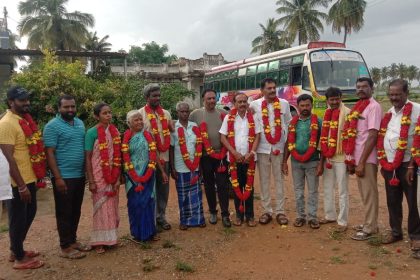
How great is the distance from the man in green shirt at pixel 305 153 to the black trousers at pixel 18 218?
330 centimetres

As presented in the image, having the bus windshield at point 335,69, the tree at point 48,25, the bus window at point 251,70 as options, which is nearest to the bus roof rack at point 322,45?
the bus windshield at point 335,69

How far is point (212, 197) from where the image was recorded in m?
5.26

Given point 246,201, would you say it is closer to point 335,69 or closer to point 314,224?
point 314,224

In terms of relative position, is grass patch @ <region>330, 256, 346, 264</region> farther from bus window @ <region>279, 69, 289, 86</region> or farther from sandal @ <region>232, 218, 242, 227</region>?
bus window @ <region>279, 69, 289, 86</region>

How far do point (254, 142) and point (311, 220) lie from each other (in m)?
1.34

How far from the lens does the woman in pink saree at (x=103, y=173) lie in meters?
4.25

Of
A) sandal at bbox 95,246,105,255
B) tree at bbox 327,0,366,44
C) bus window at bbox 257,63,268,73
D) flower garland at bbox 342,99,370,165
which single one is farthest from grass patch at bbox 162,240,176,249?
tree at bbox 327,0,366,44

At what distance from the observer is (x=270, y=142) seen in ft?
16.6

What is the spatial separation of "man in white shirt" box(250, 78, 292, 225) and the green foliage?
4.22m

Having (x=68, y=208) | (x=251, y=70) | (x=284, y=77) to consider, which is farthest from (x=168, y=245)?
(x=251, y=70)

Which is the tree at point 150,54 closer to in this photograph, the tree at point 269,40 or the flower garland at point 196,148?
the tree at point 269,40

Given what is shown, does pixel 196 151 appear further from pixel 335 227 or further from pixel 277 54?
pixel 277 54

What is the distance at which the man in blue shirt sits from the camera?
4.05m

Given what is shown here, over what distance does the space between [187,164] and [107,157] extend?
115cm
